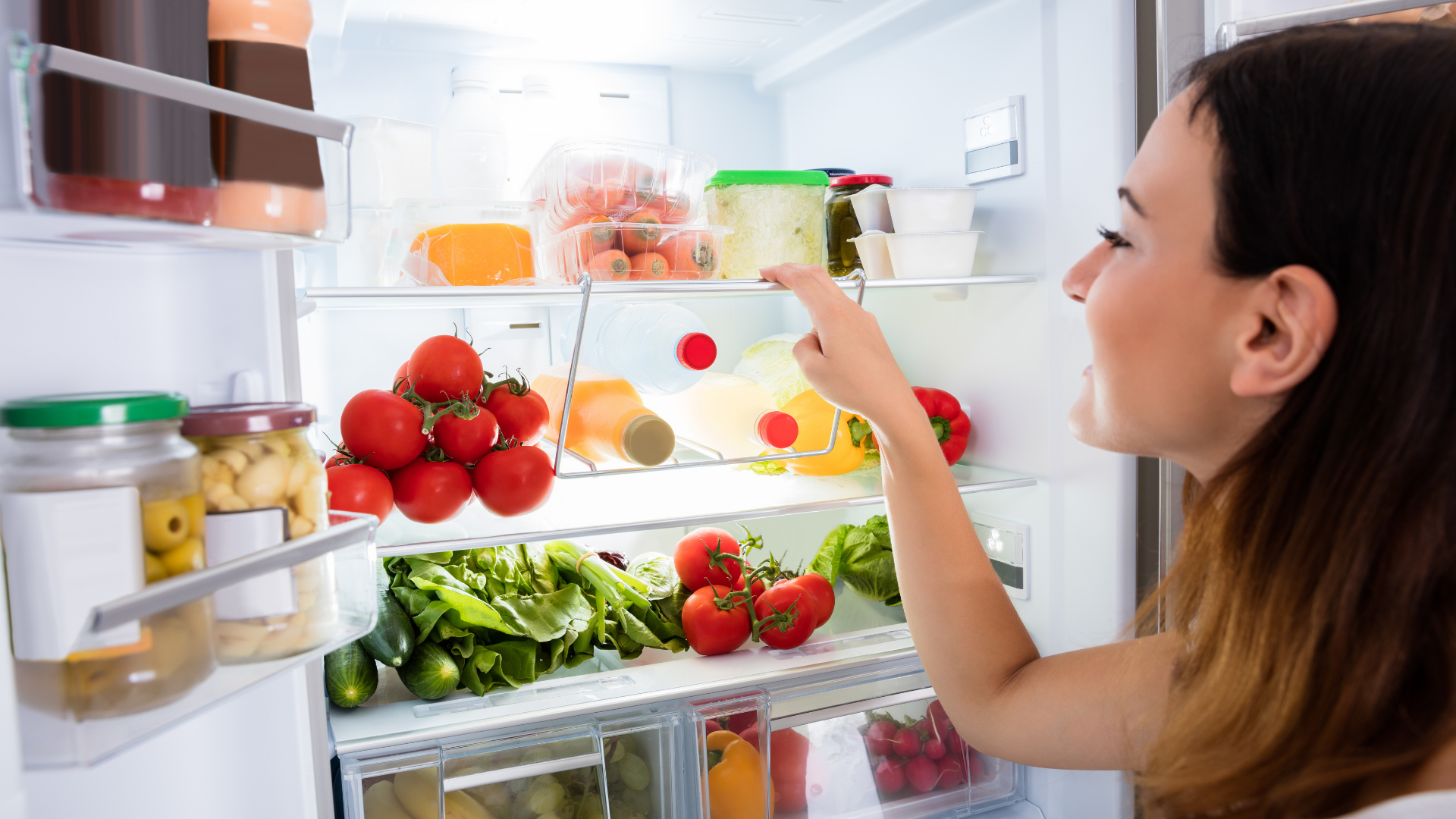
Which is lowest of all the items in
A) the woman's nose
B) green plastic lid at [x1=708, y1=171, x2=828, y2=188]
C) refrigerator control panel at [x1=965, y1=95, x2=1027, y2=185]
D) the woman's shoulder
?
the woman's shoulder

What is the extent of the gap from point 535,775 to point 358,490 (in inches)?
17.6

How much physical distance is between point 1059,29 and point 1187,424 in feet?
2.50

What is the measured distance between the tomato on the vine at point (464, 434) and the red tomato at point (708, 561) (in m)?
0.43

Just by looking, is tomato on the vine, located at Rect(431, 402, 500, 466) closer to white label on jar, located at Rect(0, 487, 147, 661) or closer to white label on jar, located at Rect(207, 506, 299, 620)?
white label on jar, located at Rect(207, 506, 299, 620)

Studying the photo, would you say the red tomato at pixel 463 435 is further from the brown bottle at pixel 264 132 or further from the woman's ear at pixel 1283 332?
the woman's ear at pixel 1283 332

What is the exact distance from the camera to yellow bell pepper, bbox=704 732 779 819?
1.26 meters

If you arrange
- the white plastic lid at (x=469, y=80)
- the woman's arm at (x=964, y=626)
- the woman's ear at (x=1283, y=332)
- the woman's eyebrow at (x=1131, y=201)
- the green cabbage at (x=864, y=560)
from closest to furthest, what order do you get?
the woman's ear at (x=1283, y=332), the woman's eyebrow at (x=1131, y=201), the woman's arm at (x=964, y=626), the white plastic lid at (x=469, y=80), the green cabbage at (x=864, y=560)

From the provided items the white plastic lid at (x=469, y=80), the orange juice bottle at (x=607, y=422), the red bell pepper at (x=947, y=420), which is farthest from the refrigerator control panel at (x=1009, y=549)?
the white plastic lid at (x=469, y=80)

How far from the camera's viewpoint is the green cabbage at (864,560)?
1581 millimetres

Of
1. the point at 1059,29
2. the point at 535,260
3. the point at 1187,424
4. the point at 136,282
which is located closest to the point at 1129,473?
the point at 1187,424

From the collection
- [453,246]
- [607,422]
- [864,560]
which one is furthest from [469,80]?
[864,560]

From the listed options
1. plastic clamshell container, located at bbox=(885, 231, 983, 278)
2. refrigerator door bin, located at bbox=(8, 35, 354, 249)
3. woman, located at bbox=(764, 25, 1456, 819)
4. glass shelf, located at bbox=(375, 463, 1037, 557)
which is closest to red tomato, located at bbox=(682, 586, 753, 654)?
glass shelf, located at bbox=(375, 463, 1037, 557)

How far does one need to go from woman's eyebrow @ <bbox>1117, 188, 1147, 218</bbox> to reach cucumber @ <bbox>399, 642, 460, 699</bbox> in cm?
98

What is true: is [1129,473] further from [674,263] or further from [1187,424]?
[674,263]
